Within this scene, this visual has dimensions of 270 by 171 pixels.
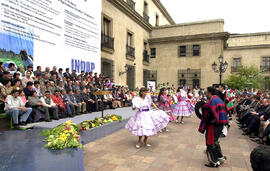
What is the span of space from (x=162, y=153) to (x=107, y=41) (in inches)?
516

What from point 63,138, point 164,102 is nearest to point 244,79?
point 164,102

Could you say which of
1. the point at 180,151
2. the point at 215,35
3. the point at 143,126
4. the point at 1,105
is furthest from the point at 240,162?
the point at 215,35

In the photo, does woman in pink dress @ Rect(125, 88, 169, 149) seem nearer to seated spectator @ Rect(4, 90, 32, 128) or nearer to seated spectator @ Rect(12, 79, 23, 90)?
seated spectator @ Rect(4, 90, 32, 128)

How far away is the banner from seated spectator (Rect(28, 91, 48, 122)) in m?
2.32

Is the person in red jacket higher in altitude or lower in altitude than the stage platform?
higher

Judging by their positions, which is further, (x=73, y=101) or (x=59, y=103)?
(x=73, y=101)

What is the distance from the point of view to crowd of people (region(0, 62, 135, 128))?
6.35m

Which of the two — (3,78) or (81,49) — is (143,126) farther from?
(81,49)

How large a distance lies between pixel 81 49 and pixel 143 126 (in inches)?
311

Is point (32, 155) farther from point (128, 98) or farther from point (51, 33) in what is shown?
point (128, 98)

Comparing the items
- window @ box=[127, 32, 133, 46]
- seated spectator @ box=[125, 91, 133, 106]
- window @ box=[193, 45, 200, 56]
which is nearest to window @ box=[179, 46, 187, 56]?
window @ box=[193, 45, 200, 56]

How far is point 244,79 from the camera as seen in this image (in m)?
23.2

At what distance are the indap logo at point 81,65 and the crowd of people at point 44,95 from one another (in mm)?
516

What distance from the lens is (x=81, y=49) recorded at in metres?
11.9
